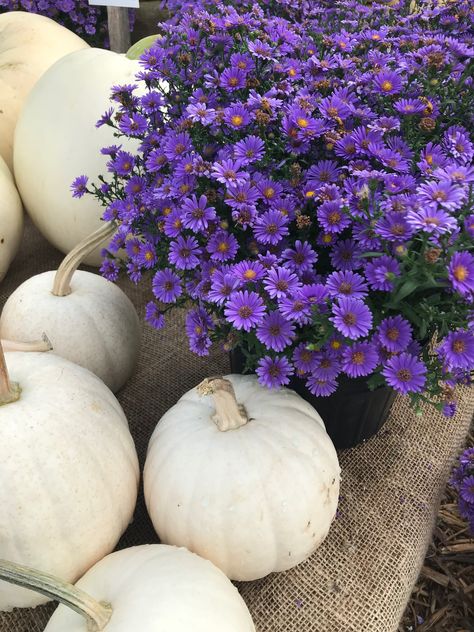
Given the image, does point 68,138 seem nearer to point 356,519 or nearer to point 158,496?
point 158,496

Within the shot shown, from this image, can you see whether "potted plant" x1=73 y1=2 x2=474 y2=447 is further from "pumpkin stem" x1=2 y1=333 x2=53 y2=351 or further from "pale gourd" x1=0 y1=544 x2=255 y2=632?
"pale gourd" x1=0 y1=544 x2=255 y2=632

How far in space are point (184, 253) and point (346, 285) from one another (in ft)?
0.82

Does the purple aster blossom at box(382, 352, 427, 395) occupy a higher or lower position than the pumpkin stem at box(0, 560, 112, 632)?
higher

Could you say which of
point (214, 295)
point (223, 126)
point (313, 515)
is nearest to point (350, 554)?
point (313, 515)

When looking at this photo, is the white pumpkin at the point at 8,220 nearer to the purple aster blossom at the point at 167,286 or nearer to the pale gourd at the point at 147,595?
the purple aster blossom at the point at 167,286

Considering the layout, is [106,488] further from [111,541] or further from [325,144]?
[325,144]

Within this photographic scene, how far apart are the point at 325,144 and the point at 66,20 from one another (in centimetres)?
255

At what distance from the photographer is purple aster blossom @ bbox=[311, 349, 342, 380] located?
81 centimetres

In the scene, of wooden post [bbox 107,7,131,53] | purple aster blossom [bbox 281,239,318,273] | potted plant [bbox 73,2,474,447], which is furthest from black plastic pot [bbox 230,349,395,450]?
wooden post [bbox 107,7,131,53]

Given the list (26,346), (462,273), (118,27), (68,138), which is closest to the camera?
(462,273)

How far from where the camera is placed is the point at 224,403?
928 mm

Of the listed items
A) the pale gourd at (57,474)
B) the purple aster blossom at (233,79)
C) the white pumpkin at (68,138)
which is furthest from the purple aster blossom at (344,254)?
the white pumpkin at (68,138)

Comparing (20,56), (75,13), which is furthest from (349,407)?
(75,13)

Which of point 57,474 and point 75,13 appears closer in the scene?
point 57,474
